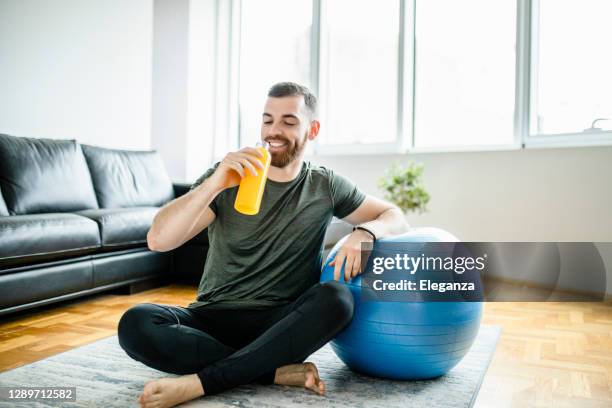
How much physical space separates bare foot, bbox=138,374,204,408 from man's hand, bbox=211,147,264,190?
1.68ft

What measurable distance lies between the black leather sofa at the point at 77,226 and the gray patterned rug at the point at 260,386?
59 centimetres

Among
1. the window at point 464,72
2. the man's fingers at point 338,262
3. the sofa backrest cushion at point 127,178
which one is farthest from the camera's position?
the window at point 464,72

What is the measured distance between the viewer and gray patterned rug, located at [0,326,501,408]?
1.36 m

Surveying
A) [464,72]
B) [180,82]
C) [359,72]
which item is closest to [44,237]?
[180,82]

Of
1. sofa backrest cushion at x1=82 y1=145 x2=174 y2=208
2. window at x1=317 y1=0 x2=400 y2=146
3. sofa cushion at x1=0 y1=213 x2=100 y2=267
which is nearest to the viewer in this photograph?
sofa cushion at x1=0 y1=213 x2=100 y2=267

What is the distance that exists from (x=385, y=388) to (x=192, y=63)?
3821 mm

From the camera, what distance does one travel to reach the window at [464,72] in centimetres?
367

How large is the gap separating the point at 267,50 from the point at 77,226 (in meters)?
3.07

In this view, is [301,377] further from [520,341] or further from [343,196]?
[520,341]

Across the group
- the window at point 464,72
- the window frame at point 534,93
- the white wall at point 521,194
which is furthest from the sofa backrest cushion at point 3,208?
the window frame at point 534,93

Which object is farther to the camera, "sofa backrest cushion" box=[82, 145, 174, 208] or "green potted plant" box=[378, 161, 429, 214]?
"green potted plant" box=[378, 161, 429, 214]

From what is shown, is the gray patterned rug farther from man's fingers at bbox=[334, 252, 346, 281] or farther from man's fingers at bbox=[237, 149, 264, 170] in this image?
man's fingers at bbox=[237, 149, 264, 170]

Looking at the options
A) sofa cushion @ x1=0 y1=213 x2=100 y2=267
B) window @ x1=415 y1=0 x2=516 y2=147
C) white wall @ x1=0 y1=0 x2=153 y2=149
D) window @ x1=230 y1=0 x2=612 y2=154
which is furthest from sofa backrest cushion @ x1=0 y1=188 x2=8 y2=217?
window @ x1=415 y1=0 x2=516 y2=147

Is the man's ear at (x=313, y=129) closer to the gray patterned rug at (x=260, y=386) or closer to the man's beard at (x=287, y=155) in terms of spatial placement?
the man's beard at (x=287, y=155)
